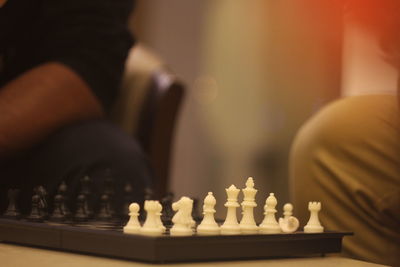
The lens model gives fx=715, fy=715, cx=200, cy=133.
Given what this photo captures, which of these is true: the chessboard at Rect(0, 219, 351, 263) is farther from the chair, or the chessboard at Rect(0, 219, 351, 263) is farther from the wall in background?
the wall in background

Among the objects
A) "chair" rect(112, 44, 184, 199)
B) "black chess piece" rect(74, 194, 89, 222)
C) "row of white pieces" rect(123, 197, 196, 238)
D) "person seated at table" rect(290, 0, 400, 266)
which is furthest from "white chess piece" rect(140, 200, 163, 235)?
"chair" rect(112, 44, 184, 199)

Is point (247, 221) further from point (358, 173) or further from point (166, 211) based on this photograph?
point (358, 173)

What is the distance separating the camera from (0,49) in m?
1.62

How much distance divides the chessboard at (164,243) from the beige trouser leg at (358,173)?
8.1 inches

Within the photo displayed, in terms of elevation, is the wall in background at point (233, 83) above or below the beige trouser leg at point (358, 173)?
A: above

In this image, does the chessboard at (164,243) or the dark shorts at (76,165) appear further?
the dark shorts at (76,165)

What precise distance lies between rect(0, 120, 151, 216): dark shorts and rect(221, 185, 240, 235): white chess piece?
52 centimetres

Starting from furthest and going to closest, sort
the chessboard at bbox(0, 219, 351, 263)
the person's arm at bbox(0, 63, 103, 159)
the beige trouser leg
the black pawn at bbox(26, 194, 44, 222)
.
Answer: the person's arm at bbox(0, 63, 103, 159), the beige trouser leg, the black pawn at bbox(26, 194, 44, 222), the chessboard at bbox(0, 219, 351, 263)

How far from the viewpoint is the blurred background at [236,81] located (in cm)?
329

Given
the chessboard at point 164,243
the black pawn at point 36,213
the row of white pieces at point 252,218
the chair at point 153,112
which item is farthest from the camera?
the chair at point 153,112

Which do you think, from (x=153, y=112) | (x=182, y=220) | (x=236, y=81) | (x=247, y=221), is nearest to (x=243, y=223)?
(x=247, y=221)

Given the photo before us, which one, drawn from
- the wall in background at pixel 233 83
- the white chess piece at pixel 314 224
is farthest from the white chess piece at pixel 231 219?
the wall in background at pixel 233 83

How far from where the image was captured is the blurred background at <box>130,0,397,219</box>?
3.29 metres

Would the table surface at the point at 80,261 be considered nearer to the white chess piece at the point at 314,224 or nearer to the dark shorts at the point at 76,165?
the white chess piece at the point at 314,224
